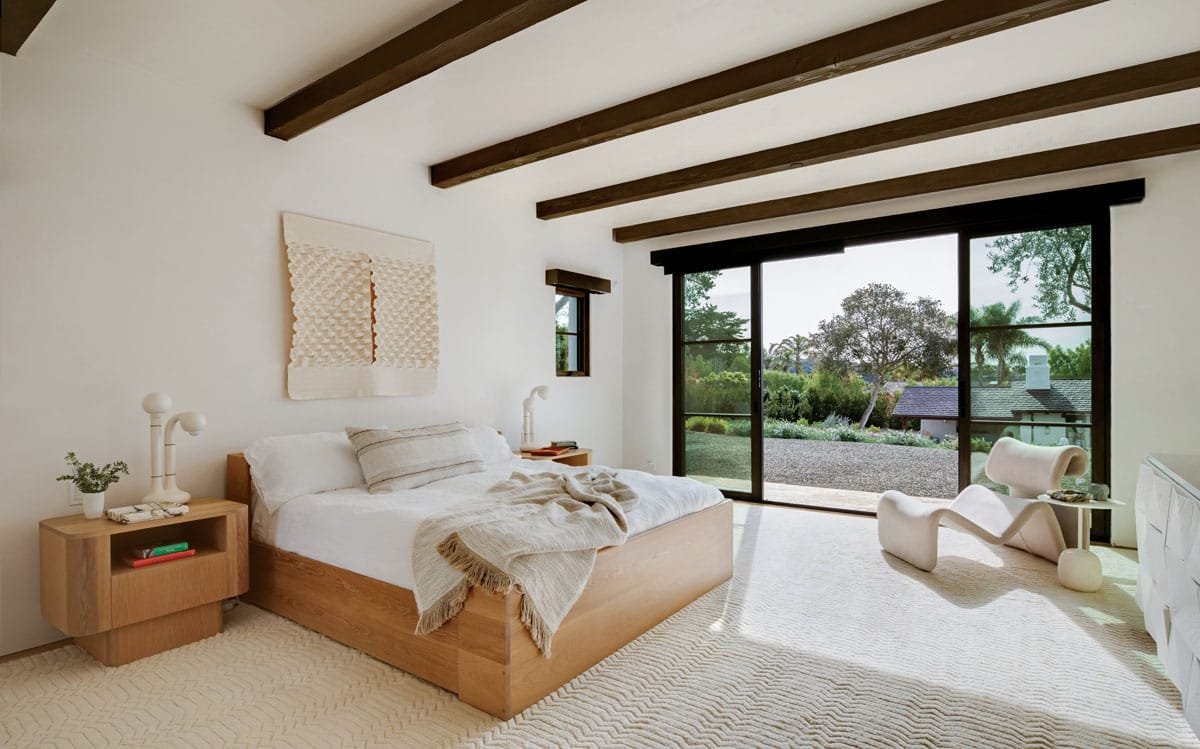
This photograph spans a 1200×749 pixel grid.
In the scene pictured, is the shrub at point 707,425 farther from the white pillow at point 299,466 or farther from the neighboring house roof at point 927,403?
the neighboring house roof at point 927,403

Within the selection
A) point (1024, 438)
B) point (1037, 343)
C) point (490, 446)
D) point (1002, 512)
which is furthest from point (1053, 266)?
point (490, 446)

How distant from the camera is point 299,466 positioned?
307 centimetres

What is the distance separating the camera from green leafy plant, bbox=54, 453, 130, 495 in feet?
8.31

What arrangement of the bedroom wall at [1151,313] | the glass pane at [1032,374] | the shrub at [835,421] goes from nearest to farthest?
the bedroom wall at [1151,313]
the glass pane at [1032,374]
the shrub at [835,421]

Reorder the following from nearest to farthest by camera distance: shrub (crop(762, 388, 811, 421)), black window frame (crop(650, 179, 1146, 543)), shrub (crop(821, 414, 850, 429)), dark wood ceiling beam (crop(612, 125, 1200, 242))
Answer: dark wood ceiling beam (crop(612, 125, 1200, 242)) < black window frame (crop(650, 179, 1146, 543)) < shrub (crop(821, 414, 850, 429)) < shrub (crop(762, 388, 811, 421))

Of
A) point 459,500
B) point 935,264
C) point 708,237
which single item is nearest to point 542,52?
point 459,500

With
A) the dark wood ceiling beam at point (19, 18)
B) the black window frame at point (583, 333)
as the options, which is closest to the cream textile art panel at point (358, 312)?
the dark wood ceiling beam at point (19, 18)

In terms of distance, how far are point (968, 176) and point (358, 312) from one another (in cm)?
415

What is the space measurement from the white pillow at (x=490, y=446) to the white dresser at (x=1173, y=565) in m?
3.22

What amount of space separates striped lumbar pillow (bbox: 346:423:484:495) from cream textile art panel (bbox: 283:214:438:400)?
1.57ft

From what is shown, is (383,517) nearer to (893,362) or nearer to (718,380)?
(718,380)

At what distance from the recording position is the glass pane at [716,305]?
5.69m

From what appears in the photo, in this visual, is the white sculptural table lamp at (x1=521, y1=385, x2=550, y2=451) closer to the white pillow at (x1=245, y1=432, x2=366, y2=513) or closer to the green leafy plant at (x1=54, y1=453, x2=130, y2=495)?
the white pillow at (x1=245, y1=432, x2=366, y2=513)

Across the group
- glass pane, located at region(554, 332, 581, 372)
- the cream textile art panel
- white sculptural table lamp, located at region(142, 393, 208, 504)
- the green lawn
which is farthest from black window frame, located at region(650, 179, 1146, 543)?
white sculptural table lamp, located at region(142, 393, 208, 504)
